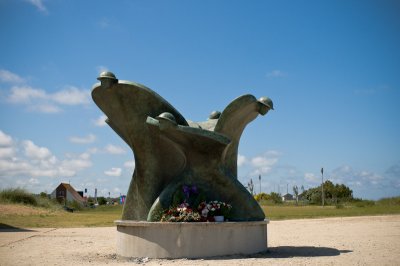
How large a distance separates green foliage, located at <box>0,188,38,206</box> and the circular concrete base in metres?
29.4

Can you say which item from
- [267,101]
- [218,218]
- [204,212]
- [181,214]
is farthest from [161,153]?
[267,101]

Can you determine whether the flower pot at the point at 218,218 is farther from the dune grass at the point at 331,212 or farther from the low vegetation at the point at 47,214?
the dune grass at the point at 331,212

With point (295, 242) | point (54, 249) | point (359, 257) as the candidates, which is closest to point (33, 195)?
point (54, 249)

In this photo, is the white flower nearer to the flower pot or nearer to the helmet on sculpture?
the flower pot

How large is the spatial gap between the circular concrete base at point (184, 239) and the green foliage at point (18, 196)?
29.4 m

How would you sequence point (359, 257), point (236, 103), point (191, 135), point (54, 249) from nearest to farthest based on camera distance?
point (359, 257) < point (191, 135) < point (236, 103) < point (54, 249)

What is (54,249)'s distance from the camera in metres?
12.9

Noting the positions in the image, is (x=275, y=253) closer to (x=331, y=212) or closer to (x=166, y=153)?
(x=166, y=153)

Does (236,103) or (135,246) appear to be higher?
(236,103)

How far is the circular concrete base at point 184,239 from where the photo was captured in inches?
387

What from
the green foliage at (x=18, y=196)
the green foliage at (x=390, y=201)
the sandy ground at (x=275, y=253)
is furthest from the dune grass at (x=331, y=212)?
the green foliage at (x=18, y=196)

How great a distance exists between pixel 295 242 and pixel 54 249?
25.9 ft

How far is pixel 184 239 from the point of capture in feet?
32.2

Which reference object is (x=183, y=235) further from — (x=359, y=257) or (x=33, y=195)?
(x=33, y=195)
